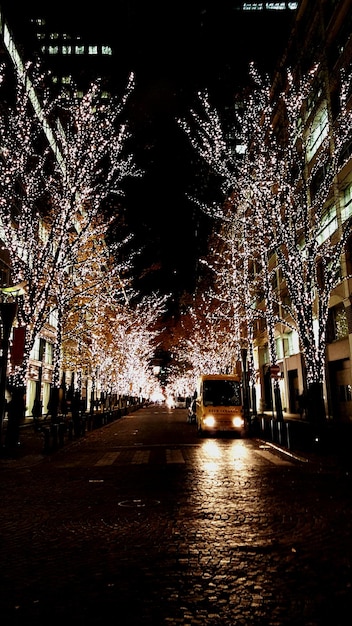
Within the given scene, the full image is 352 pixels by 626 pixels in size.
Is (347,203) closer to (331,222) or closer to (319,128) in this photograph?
(331,222)

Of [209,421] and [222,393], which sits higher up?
[222,393]

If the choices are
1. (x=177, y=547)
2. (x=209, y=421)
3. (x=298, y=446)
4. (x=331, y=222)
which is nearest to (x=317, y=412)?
(x=298, y=446)

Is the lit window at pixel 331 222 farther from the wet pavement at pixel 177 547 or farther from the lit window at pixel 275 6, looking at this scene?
the lit window at pixel 275 6

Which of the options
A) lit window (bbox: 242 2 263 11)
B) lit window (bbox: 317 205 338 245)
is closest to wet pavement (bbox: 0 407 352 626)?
lit window (bbox: 317 205 338 245)

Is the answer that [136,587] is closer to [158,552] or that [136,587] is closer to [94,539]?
[158,552]

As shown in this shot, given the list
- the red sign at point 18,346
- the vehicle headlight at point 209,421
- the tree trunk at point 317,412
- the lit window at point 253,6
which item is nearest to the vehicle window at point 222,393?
the vehicle headlight at point 209,421

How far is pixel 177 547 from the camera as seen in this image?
580 cm

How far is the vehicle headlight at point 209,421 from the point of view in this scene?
2175 cm

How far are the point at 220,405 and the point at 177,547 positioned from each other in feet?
54.8

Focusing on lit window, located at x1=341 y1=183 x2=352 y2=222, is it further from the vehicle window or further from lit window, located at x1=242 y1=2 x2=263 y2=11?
lit window, located at x1=242 y1=2 x2=263 y2=11

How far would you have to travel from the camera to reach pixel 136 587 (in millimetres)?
4504

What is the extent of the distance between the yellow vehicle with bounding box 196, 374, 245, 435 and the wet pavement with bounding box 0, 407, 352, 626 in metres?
10.0

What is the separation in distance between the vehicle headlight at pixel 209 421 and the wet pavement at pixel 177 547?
1011 centimetres

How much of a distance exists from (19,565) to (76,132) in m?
16.0
